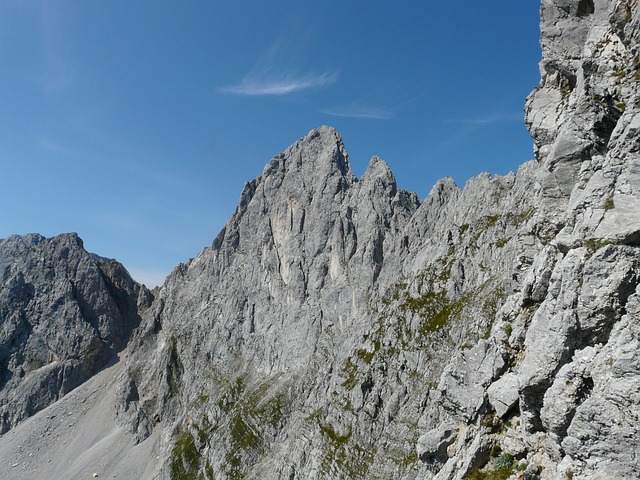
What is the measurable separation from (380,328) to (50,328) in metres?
145

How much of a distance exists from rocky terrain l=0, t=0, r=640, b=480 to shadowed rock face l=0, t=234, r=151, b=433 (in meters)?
0.79

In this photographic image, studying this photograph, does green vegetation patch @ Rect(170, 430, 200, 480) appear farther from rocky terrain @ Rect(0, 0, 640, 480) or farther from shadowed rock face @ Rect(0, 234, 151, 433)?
shadowed rock face @ Rect(0, 234, 151, 433)

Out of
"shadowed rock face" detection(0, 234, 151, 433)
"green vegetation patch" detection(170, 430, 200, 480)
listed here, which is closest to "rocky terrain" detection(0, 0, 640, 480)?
"green vegetation patch" detection(170, 430, 200, 480)

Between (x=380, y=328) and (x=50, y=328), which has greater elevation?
(x=50, y=328)

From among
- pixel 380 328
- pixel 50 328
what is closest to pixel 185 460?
pixel 380 328

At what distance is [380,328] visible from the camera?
101625mm

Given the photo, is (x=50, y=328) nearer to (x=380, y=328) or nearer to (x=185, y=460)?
(x=185, y=460)

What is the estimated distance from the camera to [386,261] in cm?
12431

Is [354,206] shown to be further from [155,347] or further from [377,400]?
[155,347]

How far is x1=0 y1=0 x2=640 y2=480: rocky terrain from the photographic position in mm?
16547

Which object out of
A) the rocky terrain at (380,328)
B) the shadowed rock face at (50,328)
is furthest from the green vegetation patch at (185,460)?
the shadowed rock face at (50,328)

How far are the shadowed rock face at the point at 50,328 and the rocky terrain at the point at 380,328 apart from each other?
789mm

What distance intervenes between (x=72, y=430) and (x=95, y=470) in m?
26.9

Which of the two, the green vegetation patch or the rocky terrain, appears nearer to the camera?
the rocky terrain
